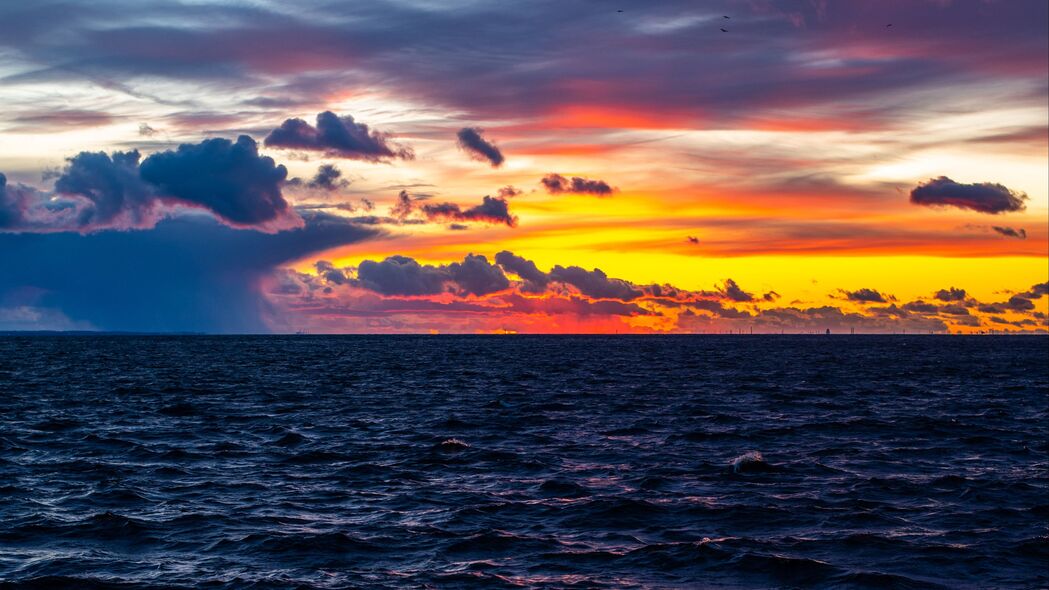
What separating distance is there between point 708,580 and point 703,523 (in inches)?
217

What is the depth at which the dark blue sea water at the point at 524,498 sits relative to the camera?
21.4 m

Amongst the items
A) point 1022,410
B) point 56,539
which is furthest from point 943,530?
point 1022,410

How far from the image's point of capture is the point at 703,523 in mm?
26016

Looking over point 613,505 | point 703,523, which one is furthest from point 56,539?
point 703,523

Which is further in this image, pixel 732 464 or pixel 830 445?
pixel 830 445

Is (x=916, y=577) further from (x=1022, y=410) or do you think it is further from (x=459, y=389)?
(x=459, y=389)

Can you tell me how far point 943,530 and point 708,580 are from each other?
8.94 m

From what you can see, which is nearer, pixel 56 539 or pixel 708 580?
pixel 708 580

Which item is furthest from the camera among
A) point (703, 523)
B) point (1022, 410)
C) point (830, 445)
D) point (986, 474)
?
point (1022, 410)

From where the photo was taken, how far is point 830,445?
42.0 metres

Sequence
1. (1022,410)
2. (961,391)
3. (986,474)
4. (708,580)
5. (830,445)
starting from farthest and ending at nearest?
1. (961,391)
2. (1022,410)
3. (830,445)
4. (986,474)
5. (708,580)

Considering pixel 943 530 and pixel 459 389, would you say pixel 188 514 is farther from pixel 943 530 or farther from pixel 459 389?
pixel 459 389

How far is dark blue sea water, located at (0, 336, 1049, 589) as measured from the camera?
21.4m

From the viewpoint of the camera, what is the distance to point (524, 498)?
2934cm
